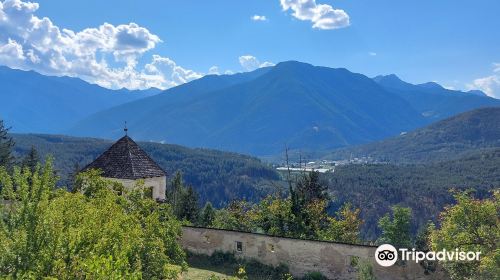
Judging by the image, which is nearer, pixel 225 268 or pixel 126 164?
pixel 225 268

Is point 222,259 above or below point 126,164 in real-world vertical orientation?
below

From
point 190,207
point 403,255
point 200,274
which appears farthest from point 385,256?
point 190,207

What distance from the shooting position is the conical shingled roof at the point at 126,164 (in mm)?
28094

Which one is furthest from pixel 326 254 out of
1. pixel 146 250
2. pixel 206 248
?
pixel 146 250

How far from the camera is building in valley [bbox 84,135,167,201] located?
2792cm

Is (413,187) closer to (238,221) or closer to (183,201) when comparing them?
(183,201)

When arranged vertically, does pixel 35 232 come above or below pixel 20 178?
below

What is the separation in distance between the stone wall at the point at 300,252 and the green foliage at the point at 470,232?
7.01 feet

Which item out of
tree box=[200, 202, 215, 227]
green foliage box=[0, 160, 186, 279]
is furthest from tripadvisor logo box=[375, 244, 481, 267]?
tree box=[200, 202, 215, 227]

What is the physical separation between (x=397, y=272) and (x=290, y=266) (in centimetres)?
522

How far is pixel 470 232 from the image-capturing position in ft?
62.6

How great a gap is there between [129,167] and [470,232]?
19.1 meters

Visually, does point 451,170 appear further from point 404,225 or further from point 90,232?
point 90,232

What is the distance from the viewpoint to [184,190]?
59062 millimetres
